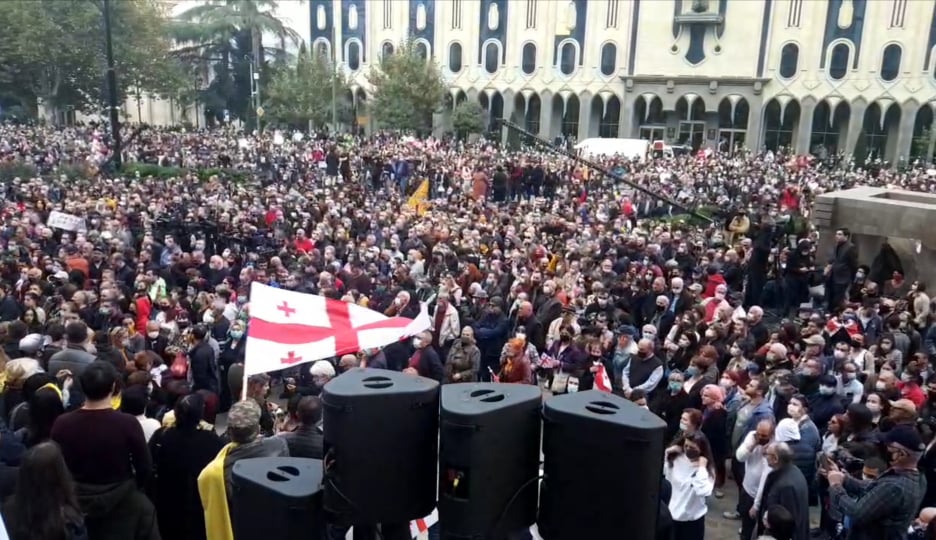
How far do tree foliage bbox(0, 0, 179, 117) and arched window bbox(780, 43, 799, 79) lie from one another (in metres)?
34.5

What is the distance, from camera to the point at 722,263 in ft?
43.4

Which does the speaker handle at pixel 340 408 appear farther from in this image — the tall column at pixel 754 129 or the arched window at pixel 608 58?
the arched window at pixel 608 58

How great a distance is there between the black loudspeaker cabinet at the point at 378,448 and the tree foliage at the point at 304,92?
46.0 metres

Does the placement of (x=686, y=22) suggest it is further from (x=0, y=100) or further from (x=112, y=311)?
(x=112, y=311)

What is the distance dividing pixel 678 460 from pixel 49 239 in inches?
511

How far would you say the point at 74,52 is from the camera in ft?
133

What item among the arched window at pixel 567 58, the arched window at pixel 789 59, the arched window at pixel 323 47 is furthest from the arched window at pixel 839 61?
the arched window at pixel 323 47

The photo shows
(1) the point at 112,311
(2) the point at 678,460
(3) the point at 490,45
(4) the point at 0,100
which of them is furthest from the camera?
(3) the point at 490,45

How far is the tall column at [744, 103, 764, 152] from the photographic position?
4531 centimetres

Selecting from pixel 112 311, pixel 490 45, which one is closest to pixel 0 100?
pixel 490 45

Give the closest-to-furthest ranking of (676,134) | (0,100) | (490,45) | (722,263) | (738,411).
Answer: (738,411) → (722,263) → (0,100) → (676,134) → (490,45)

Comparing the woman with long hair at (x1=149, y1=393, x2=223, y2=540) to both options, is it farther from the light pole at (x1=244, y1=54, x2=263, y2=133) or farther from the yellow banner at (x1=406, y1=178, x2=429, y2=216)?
the light pole at (x1=244, y1=54, x2=263, y2=133)

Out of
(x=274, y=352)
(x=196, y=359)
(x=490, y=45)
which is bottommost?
(x=196, y=359)

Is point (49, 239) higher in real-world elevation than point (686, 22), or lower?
lower
